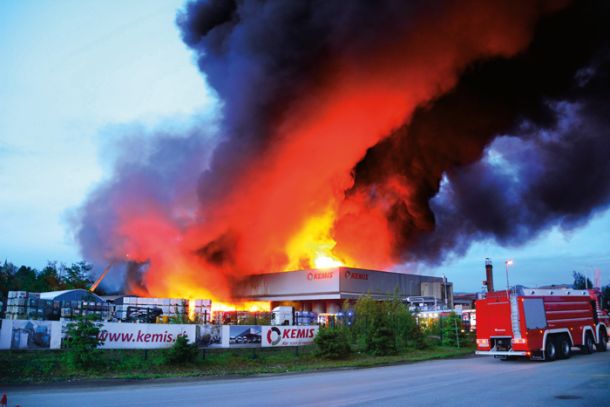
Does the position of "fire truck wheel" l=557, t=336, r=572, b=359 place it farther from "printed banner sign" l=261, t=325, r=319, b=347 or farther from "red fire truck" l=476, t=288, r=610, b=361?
"printed banner sign" l=261, t=325, r=319, b=347

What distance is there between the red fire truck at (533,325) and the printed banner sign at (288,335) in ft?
27.0

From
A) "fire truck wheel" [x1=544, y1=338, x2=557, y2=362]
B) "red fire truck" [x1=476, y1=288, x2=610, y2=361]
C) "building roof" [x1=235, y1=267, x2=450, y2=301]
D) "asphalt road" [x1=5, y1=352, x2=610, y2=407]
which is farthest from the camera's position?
"building roof" [x1=235, y1=267, x2=450, y2=301]

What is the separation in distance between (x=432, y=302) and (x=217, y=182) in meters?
28.7

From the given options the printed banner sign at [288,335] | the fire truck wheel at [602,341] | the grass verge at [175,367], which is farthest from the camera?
the fire truck wheel at [602,341]

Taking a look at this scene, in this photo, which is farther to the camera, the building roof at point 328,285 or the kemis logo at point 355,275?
the kemis logo at point 355,275

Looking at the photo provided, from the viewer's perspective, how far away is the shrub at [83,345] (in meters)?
17.8

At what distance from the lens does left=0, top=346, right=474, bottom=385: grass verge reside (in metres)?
16.9

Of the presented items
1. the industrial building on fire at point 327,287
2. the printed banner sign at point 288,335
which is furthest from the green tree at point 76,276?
the printed banner sign at point 288,335

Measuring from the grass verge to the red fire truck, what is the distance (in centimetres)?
406

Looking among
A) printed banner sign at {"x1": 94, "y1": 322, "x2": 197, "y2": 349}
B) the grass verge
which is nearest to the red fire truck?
the grass verge

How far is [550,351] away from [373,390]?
11.4 metres

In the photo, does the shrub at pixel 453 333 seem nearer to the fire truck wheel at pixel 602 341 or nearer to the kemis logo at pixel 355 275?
the fire truck wheel at pixel 602 341

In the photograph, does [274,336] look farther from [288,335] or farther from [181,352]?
[181,352]

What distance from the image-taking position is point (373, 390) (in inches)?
516
